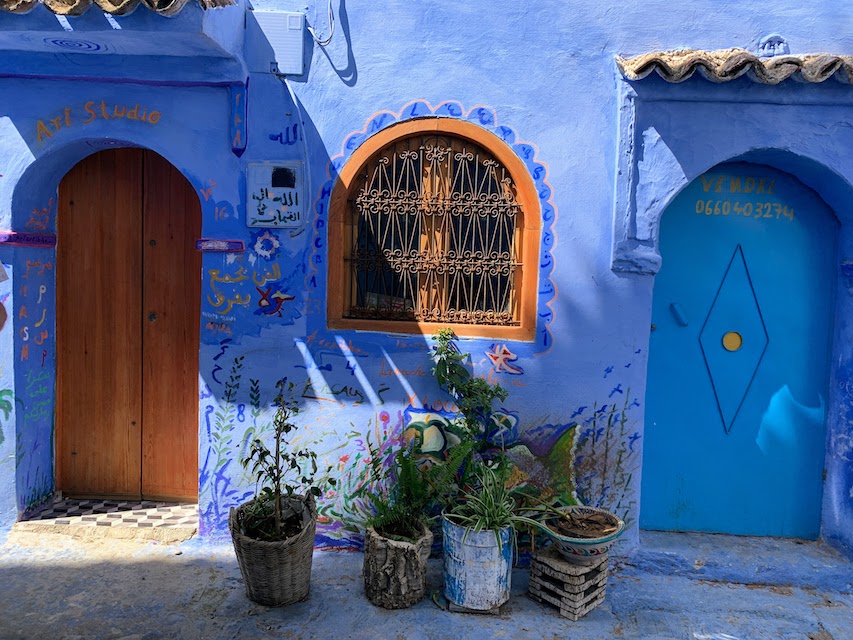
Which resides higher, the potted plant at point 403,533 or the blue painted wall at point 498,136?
the blue painted wall at point 498,136

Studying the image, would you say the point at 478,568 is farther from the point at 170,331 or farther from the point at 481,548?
the point at 170,331

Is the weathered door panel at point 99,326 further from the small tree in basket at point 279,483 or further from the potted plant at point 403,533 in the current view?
the potted plant at point 403,533

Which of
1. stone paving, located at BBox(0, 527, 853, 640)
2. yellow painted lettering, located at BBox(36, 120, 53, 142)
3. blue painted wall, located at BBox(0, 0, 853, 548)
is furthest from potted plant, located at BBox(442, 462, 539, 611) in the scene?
yellow painted lettering, located at BBox(36, 120, 53, 142)

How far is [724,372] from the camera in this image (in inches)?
187

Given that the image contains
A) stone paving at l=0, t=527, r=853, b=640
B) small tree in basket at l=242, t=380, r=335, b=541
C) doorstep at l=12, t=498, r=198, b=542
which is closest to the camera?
stone paving at l=0, t=527, r=853, b=640

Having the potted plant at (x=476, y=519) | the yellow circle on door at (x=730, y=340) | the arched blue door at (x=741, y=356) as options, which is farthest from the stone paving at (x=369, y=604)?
the yellow circle on door at (x=730, y=340)

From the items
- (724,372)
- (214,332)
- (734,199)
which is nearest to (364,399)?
(214,332)

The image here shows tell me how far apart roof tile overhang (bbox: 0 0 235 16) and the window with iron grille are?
4.33 feet

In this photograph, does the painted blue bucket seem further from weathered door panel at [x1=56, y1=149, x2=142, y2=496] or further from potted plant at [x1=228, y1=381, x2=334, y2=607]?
weathered door panel at [x1=56, y1=149, x2=142, y2=496]

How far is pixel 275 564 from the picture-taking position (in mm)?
3848

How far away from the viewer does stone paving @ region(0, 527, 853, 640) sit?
378 centimetres

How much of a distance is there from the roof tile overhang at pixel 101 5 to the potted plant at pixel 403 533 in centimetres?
265

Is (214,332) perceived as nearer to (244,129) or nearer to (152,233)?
(152,233)

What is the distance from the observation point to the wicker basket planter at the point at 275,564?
12.6 ft
